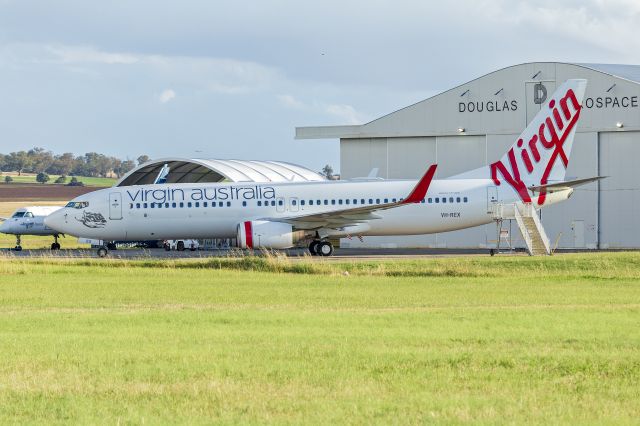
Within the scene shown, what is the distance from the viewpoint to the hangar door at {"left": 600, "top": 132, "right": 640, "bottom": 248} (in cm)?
5566

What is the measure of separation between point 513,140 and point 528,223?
10.7 m

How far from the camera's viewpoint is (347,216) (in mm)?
47469

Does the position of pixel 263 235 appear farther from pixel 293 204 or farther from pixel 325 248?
pixel 325 248

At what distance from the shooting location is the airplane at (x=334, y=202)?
48.7 metres

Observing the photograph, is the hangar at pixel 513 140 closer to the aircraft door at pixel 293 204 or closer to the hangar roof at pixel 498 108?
the hangar roof at pixel 498 108

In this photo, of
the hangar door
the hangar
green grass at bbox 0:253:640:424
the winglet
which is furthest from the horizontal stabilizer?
green grass at bbox 0:253:640:424

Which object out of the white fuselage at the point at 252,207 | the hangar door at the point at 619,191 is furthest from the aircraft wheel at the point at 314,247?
the hangar door at the point at 619,191

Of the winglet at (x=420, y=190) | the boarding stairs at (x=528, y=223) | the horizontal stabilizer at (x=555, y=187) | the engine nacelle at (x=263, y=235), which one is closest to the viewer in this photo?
the winglet at (x=420, y=190)

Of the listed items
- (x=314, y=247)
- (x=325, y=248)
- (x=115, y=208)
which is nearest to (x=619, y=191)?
(x=325, y=248)

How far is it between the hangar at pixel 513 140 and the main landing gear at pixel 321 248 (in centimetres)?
1128

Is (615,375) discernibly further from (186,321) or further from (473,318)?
(186,321)

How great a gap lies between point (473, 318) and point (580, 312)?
2466 mm

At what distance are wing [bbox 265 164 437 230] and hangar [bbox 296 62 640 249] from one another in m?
11.7

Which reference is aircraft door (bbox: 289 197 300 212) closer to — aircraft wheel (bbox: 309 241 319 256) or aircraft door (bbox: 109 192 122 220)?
aircraft wheel (bbox: 309 241 319 256)
